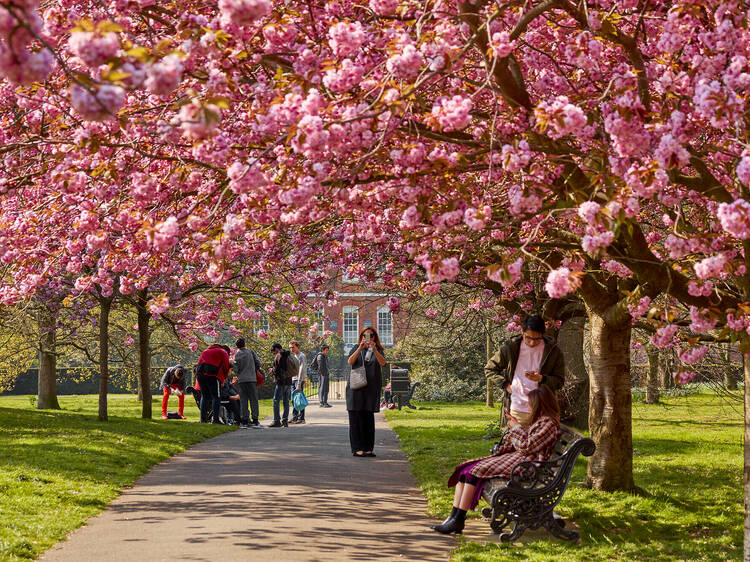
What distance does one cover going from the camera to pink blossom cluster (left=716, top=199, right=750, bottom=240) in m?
4.15

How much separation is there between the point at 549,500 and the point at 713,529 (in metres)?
1.79

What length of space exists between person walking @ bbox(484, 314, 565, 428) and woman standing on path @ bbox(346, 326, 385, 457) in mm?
4094

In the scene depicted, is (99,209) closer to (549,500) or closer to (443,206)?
(443,206)

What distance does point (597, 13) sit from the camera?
5.41 m

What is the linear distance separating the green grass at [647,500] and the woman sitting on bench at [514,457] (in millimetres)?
423

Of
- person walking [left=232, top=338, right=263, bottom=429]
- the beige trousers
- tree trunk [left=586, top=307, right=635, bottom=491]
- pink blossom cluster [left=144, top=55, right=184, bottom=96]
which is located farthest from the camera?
person walking [left=232, top=338, right=263, bottom=429]

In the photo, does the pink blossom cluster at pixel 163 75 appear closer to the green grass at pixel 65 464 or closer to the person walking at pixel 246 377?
the green grass at pixel 65 464

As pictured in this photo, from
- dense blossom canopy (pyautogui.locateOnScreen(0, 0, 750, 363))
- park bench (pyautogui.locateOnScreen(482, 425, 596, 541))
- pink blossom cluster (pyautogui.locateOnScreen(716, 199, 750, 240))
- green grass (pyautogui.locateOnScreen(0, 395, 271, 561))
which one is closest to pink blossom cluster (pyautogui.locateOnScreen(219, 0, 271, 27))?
dense blossom canopy (pyautogui.locateOnScreen(0, 0, 750, 363))

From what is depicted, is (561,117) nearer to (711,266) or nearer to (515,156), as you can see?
(515,156)

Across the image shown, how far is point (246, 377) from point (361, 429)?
222 inches

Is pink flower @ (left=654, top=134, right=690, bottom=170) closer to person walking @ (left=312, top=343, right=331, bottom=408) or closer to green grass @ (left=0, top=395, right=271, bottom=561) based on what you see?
green grass @ (left=0, top=395, right=271, bottom=561)

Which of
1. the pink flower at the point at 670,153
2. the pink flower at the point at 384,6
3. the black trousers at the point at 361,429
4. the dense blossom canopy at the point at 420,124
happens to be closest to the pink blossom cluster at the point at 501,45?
the dense blossom canopy at the point at 420,124

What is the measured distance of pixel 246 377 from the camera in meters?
17.9

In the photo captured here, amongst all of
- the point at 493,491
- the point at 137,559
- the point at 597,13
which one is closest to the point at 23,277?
the point at 137,559
